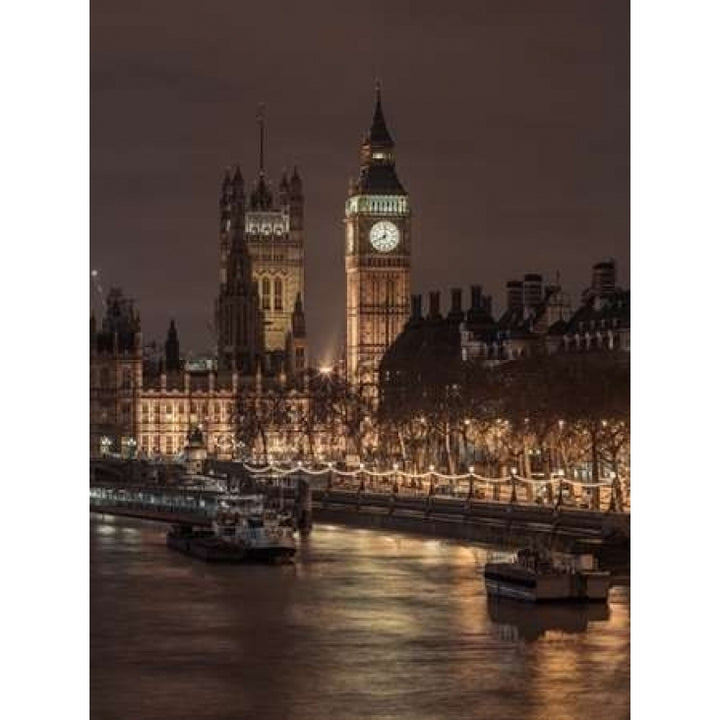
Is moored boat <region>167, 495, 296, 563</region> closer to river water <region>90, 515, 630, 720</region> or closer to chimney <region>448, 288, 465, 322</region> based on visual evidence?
river water <region>90, 515, 630, 720</region>

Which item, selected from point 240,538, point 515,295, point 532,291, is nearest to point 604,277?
point 532,291

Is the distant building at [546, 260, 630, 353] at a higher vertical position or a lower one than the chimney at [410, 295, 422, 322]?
lower

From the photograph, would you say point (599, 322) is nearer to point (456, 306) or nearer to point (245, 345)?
point (456, 306)

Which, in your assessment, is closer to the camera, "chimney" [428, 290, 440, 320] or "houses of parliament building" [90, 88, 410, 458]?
"chimney" [428, 290, 440, 320]

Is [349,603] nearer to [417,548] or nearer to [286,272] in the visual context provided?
[417,548]

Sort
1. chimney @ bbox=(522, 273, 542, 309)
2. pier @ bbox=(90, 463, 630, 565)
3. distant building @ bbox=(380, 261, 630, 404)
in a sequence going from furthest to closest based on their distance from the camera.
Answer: chimney @ bbox=(522, 273, 542, 309), distant building @ bbox=(380, 261, 630, 404), pier @ bbox=(90, 463, 630, 565)

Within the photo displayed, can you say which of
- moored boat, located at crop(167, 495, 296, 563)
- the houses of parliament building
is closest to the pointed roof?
the houses of parliament building


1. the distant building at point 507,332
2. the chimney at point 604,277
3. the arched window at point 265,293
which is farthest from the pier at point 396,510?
the arched window at point 265,293
